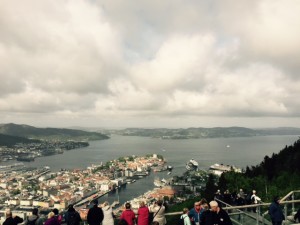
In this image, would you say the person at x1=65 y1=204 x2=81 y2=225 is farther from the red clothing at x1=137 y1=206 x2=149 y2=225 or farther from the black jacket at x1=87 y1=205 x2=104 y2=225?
the red clothing at x1=137 y1=206 x2=149 y2=225

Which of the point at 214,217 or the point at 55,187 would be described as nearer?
the point at 214,217

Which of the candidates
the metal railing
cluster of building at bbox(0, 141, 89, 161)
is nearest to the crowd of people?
the metal railing

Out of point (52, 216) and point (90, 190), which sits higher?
point (52, 216)

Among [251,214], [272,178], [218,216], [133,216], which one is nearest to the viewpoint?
[218,216]

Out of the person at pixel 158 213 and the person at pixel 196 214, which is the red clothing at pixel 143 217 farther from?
the person at pixel 196 214

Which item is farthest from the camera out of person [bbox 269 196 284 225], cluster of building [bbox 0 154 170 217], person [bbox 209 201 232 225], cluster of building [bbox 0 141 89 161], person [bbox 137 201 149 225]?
cluster of building [bbox 0 141 89 161]

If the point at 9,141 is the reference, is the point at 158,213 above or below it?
above

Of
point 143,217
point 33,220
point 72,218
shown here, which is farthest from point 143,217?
point 33,220

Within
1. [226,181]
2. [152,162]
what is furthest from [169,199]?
[152,162]

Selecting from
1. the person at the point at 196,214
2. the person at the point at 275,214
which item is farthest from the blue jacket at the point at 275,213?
the person at the point at 196,214

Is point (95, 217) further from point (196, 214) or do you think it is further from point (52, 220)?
point (196, 214)

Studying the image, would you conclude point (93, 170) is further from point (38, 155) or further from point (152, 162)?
point (38, 155)
